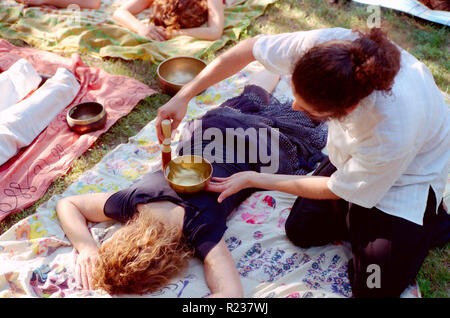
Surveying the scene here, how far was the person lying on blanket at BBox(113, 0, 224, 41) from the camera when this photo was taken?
412 cm

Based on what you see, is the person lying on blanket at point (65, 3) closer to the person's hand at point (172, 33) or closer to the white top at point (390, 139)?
the person's hand at point (172, 33)

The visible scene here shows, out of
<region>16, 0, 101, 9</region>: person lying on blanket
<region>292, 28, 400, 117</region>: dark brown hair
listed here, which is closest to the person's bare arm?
<region>292, 28, 400, 117</region>: dark brown hair

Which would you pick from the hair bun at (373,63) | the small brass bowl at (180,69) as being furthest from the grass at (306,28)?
the hair bun at (373,63)

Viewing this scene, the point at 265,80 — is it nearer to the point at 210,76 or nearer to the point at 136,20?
the point at 210,76

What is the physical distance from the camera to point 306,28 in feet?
14.7

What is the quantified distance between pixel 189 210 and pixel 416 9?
3.53 meters

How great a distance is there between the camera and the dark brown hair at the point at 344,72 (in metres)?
1.49

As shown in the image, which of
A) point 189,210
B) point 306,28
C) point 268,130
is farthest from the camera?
point 306,28

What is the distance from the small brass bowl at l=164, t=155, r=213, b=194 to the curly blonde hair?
0.25 metres

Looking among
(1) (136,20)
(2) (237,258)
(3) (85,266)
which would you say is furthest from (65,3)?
(2) (237,258)

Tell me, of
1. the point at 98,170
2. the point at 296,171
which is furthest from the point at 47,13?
the point at 296,171

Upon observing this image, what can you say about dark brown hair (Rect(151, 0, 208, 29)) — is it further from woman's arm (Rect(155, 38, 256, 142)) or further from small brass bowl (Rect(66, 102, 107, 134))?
woman's arm (Rect(155, 38, 256, 142))

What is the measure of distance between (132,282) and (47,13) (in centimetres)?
344
